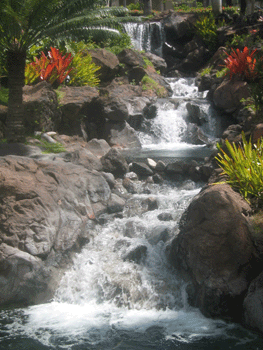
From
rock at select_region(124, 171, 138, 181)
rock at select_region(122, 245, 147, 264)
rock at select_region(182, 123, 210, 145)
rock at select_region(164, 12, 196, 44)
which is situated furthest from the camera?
rock at select_region(164, 12, 196, 44)

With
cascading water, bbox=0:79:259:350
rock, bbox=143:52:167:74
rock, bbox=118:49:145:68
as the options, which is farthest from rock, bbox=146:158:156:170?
rock, bbox=143:52:167:74

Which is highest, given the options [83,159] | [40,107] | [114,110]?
[114,110]

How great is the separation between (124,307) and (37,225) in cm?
187

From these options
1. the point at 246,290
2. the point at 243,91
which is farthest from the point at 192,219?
the point at 243,91

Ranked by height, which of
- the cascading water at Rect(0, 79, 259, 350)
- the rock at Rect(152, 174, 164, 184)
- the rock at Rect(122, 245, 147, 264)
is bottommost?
the cascading water at Rect(0, 79, 259, 350)

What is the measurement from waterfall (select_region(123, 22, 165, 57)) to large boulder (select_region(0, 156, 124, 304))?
57.6 feet

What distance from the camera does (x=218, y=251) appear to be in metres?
5.35

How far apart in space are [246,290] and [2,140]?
7844mm

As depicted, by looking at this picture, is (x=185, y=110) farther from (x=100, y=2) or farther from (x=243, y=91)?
(x=100, y=2)

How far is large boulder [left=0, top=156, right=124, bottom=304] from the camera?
561cm

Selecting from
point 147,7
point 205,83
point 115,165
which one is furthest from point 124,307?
point 147,7

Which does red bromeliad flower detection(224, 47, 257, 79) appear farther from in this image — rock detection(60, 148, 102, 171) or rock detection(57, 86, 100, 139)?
rock detection(60, 148, 102, 171)

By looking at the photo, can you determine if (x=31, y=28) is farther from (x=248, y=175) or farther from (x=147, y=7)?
(x=147, y=7)

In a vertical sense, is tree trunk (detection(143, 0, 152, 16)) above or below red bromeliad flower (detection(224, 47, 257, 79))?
above
